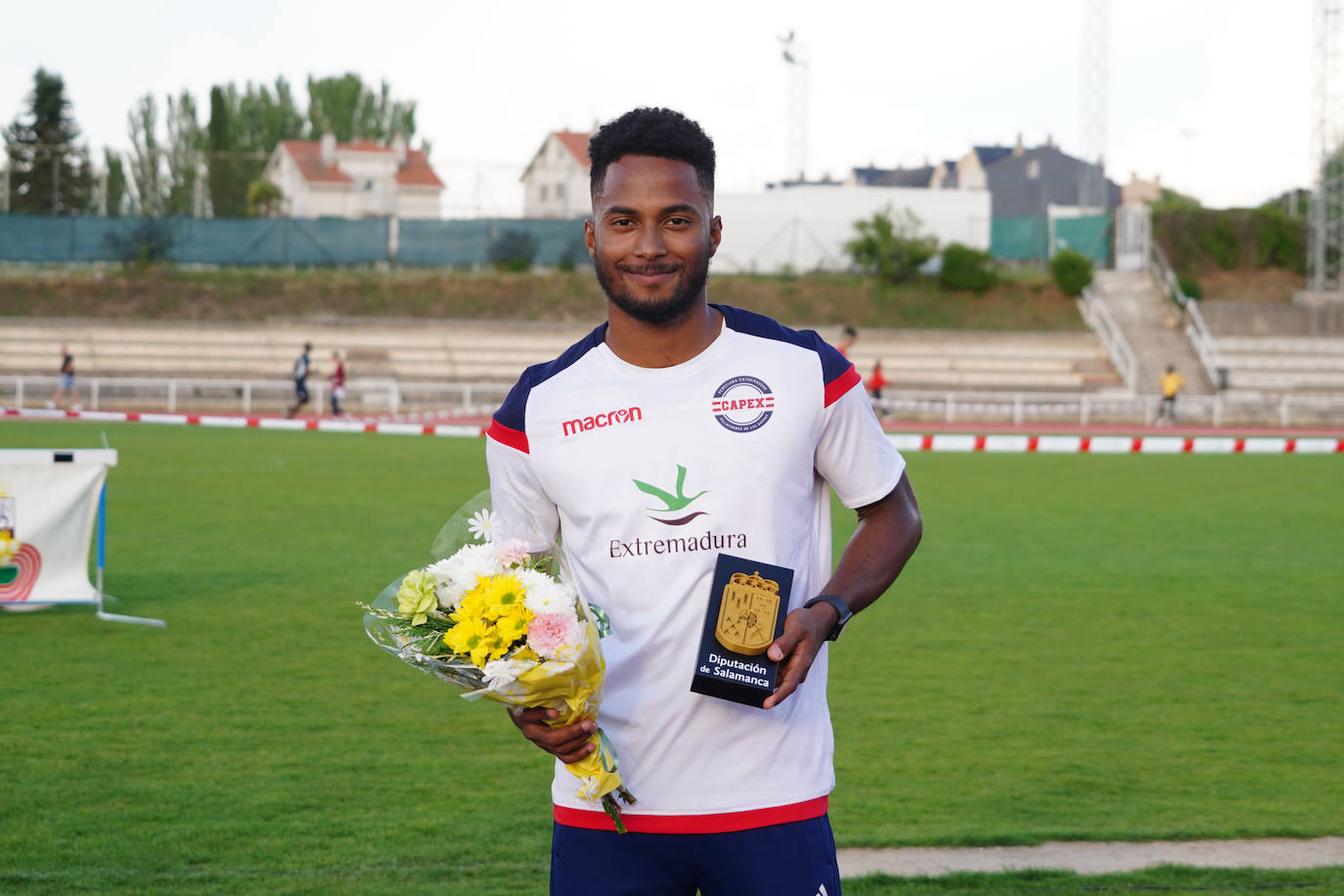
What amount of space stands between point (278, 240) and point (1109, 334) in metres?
29.0

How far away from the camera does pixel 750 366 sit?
115 inches

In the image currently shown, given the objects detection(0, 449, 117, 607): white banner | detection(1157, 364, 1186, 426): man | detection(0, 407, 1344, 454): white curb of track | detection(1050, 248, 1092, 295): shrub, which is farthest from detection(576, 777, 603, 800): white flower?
detection(1050, 248, 1092, 295): shrub

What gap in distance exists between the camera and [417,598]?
274cm

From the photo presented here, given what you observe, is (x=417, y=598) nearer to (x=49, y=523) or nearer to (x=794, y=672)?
(x=794, y=672)

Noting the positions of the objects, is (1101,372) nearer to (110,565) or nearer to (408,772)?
(110,565)

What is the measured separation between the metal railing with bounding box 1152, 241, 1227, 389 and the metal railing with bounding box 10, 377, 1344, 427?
462cm

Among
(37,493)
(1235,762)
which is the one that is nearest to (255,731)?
(37,493)

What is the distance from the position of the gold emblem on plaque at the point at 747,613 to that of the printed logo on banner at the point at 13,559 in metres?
8.43

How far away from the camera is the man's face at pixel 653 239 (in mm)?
2865

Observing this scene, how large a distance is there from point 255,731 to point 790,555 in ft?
16.7

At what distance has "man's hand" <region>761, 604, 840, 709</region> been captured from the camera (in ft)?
8.80

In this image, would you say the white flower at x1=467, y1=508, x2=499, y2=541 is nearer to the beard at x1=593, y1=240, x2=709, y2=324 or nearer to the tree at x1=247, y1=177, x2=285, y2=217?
the beard at x1=593, y1=240, x2=709, y2=324

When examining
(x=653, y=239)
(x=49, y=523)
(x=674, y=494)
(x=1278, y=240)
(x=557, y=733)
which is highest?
(x=1278, y=240)

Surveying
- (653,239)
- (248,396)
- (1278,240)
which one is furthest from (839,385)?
(1278,240)
